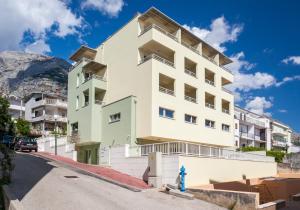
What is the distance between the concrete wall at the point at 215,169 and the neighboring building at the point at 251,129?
36800 millimetres

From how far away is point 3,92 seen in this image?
49.0ft

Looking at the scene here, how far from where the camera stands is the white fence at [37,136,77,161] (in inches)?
1377

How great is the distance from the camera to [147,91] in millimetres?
29453

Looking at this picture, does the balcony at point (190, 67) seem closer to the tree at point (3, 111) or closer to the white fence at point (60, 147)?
the white fence at point (60, 147)

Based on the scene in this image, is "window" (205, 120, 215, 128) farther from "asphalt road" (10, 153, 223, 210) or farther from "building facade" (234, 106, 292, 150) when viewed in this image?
"building facade" (234, 106, 292, 150)

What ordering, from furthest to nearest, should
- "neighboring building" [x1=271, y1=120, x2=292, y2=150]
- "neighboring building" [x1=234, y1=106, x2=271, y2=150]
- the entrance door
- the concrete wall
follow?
1. "neighboring building" [x1=271, y1=120, x2=292, y2=150]
2. "neighboring building" [x1=234, y1=106, x2=271, y2=150]
3. the entrance door
4. the concrete wall

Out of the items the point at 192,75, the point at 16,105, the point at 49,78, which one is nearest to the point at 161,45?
the point at 192,75

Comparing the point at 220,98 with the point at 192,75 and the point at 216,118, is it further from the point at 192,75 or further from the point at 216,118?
the point at 192,75

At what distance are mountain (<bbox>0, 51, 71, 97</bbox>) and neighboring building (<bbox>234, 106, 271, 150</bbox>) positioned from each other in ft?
218

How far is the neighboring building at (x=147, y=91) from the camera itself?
1176 inches

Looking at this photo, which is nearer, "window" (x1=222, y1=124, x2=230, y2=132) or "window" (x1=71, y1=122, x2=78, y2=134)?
"window" (x1=71, y1=122, x2=78, y2=134)

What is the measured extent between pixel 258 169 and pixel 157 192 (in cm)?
1770

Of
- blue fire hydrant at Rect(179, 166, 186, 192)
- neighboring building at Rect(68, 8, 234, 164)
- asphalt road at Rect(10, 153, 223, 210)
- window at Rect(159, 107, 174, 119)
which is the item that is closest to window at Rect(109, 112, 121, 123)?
neighboring building at Rect(68, 8, 234, 164)

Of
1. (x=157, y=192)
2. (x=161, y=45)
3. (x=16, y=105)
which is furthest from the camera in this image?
(x=16, y=105)
